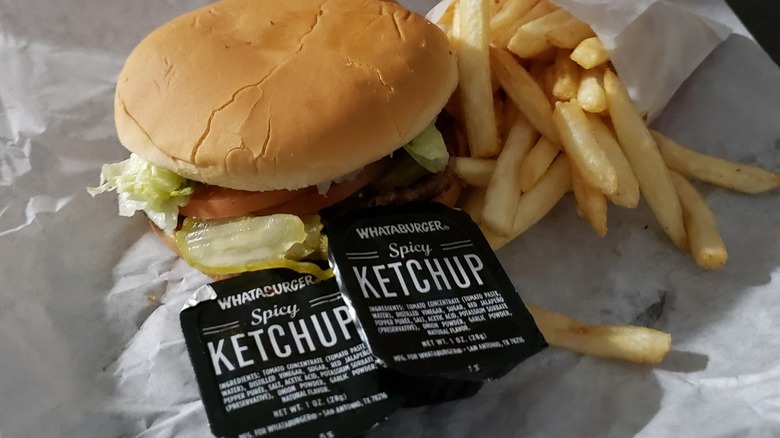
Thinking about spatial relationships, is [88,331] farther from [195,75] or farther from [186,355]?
[195,75]

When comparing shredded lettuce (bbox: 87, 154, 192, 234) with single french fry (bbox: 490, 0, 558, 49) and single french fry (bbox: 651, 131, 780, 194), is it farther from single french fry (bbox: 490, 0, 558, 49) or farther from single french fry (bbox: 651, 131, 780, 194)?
single french fry (bbox: 651, 131, 780, 194)

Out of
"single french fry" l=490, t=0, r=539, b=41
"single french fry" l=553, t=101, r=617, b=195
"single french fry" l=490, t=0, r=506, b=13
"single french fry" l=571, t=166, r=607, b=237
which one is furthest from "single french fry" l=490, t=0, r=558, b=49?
"single french fry" l=571, t=166, r=607, b=237

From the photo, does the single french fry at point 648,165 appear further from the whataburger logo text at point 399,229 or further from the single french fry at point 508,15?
the whataburger logo text at point 399,229

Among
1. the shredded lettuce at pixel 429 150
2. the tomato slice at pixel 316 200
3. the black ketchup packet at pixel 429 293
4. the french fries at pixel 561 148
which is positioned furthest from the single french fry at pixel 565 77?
the tomato slice at pixel 316 200

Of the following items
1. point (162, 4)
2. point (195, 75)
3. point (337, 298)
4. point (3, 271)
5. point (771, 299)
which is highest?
point (162, 4)

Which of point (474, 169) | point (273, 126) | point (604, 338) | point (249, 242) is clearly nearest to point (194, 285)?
point (249, 242)

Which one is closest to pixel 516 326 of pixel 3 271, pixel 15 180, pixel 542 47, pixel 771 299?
pixel 771 299

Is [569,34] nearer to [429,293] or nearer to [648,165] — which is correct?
[648,165]
